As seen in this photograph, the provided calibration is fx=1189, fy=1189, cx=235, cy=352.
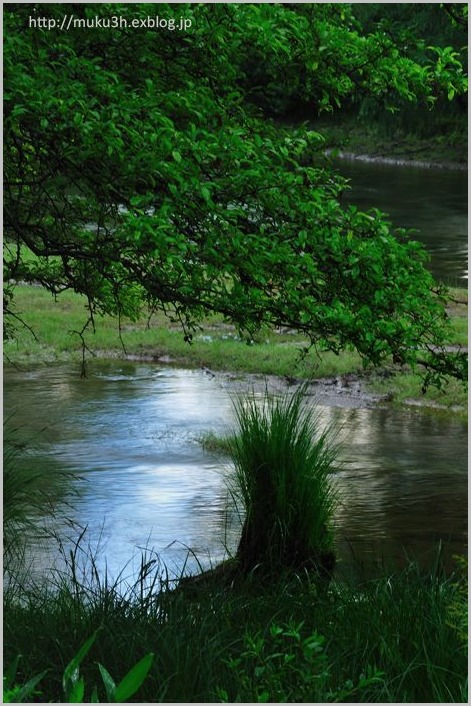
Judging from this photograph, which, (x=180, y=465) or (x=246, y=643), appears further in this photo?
(x=180, y=465)

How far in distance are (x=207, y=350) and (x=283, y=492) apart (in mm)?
7667

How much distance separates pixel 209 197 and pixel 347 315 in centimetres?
108

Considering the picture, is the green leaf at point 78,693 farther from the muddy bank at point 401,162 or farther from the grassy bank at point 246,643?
the muddy bank at point 401,162

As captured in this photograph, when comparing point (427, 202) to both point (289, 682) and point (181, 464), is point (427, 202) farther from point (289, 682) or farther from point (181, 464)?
point (289, 682)

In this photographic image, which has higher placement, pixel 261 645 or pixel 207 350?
pixel 207 350

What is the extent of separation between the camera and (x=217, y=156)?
18.7 ft

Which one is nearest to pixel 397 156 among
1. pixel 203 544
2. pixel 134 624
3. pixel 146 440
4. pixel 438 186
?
pixel 438 186

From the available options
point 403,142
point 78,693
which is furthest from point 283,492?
point 403,142

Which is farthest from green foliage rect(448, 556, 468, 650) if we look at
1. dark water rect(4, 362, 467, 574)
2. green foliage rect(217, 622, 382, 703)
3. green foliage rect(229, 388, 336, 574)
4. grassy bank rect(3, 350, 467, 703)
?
green foliage rect(229, 388, 336, 574)

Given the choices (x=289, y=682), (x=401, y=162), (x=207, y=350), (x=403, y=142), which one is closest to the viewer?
(x=289, y=682)

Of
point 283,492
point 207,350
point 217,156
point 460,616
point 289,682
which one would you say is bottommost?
point 289,682

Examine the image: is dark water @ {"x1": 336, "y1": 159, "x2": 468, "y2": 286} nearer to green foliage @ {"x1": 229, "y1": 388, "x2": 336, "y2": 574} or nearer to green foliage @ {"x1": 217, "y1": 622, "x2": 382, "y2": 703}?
green foliage @ {"x1": 229, "y1": 388, "x2": 336, "y2": 574}

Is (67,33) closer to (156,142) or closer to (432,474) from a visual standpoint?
(156,142)

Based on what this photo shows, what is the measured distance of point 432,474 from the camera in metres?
10.3
